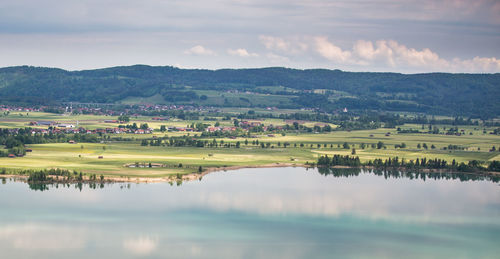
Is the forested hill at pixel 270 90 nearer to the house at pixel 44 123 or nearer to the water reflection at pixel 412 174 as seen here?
the house at pixel 44 123

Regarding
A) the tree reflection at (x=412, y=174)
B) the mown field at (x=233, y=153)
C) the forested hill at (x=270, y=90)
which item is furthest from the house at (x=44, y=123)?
the tree reflection at (x=412, y=174)

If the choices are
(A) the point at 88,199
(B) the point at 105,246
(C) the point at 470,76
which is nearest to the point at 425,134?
(A) the point at 88,199

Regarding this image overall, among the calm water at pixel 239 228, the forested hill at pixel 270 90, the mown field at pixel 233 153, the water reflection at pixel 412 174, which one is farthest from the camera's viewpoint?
the forested hill at pixel 270 90

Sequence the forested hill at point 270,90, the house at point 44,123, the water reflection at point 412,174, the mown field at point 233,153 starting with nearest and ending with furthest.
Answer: the mown field at point 233,153 < the water reflection at point 412,174 < the house at point 44,123 < the forested hill at point 270,90

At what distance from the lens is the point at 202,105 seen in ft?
469

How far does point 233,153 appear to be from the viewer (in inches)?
2432

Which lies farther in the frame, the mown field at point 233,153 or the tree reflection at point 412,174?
the tree reflection at point 412,174

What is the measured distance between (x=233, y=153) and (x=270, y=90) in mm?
112846

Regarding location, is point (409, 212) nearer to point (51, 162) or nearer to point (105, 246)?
point (105, 246)

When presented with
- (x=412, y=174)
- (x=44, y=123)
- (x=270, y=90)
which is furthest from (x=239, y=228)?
(x=270, y=90)

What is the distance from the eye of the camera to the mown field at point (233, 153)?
5072 centimetres

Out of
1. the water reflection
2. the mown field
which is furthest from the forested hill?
the water reflection

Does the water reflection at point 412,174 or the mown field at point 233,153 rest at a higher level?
the mown field at point 233,153

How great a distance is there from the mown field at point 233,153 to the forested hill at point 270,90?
2340 inches
